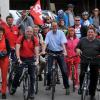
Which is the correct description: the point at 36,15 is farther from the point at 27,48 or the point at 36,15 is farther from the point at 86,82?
the point at 86,82

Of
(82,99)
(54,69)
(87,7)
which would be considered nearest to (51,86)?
(54,69)

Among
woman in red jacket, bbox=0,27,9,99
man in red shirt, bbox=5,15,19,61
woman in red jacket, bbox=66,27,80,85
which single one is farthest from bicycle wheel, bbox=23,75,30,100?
woman in red jacket, bbox=66,27,80,85

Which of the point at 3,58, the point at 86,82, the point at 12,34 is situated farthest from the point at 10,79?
the point at 86,82

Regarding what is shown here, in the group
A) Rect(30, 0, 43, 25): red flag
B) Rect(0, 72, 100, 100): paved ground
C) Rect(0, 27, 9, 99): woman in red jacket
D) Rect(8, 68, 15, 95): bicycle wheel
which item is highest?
Rect(30, 0, 43, 25): red flag

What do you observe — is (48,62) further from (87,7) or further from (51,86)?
(87,7)

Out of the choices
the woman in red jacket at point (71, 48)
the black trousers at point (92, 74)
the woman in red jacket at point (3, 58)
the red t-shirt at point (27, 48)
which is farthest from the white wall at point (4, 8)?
the black trousers at point (92, 74)

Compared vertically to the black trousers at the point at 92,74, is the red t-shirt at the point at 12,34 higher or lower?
higher

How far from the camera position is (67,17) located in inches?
689

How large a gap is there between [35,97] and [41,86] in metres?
1.47

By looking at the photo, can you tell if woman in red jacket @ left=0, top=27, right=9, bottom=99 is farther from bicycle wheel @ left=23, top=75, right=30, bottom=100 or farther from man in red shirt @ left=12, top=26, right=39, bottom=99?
bicycle wheel @ left=23, top=75, right=30, bottom=100

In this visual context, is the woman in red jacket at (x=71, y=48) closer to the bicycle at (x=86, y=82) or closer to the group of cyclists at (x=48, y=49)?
the group of cyclists at (x=48, y=49)

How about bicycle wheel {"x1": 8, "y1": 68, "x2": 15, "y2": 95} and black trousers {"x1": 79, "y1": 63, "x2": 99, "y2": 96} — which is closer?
black trousers {"x1": 79, "y1": 63, "x2": 99, "y2": 96}

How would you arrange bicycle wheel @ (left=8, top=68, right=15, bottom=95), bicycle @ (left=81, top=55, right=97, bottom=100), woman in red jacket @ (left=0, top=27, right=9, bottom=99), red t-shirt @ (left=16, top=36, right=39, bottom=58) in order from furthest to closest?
bicycle wheel @ (left=8, top=68, right=15, bottom=95) < woman in red jacket @ (left=0, top=27, right=9, bottom=99) < red t-shirt @ (left=16, top=36, right=39, bottom=58) < bicycle @ (left=81, top=55, right=97, bottom=100)

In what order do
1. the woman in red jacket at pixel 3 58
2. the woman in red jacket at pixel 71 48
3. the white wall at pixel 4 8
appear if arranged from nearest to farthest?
the woman in red jacket at pixel 3 58 → the woman in red jacket at pixel 71 48 → the white wall at pixel 4 8
